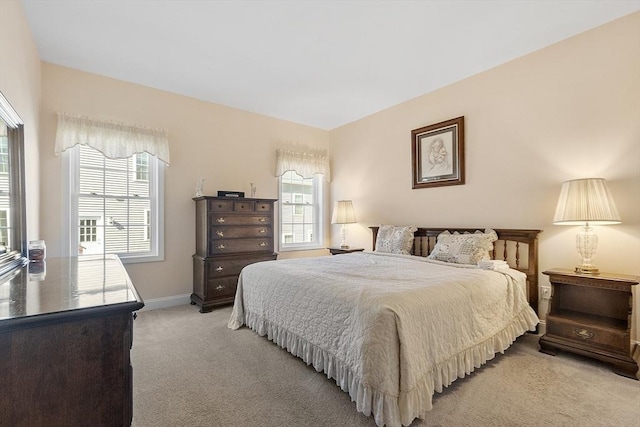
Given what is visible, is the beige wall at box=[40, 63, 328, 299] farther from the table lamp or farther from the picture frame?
the table lamp

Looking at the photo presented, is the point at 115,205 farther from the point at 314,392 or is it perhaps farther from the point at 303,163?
the point at 314,392

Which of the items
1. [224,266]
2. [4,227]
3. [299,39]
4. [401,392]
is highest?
[299,39]

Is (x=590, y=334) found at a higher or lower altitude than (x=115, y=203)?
lower

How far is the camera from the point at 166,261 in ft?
12.4

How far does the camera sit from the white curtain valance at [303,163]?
4.71 m

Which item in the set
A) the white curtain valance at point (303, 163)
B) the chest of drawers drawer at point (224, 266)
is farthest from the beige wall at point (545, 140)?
the chest of drawers drawer at point (224, 266)

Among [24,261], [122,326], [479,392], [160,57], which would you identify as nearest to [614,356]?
[479,392]

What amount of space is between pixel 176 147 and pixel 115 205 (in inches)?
39.0

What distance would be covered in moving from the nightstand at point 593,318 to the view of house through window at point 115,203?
417cm

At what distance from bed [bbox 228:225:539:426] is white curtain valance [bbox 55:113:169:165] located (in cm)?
199

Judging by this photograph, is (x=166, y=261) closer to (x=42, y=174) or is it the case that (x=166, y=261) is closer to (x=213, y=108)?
(x=42, y=174)

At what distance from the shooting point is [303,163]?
4.95 m

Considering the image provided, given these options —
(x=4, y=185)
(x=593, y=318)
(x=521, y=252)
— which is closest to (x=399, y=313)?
(x=593, y=318)

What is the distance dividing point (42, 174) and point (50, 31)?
1362 millimetres
